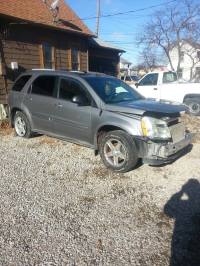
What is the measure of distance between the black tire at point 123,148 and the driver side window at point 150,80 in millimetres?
6821

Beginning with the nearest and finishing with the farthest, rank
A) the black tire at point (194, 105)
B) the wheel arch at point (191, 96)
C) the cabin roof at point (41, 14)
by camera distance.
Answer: the wheel arch at point (191, 96) < the black tire at point (194, 105) < the cabin roof at point (41, 14)

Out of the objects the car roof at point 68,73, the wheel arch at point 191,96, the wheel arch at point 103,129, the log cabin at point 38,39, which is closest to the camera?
the wheel arch at point 103,129

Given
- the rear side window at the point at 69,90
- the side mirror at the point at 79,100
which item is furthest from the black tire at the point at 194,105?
the side mirror at the point at 79,100

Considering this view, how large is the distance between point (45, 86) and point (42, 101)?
0.37 metres

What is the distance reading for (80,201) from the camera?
4098 mm

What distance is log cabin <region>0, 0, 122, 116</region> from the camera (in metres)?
11.0

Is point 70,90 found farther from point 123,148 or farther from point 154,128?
point 154,128

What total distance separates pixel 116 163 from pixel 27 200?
1.80 metres

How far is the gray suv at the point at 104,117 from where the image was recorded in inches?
186

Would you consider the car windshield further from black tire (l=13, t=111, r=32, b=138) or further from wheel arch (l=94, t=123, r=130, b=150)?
black tire (l=13, t=111, r=32, b=138)

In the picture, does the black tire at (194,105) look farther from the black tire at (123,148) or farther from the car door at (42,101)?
the black tire at (123,148)

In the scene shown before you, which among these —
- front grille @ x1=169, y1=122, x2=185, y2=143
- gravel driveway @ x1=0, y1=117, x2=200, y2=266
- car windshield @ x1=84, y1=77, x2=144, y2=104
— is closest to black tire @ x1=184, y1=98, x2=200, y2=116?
car windshield @ x1=84, y1=77, x2=144, y2=104

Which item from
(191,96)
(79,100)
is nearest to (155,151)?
(79,100)

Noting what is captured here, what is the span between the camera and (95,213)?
12.3 ft
